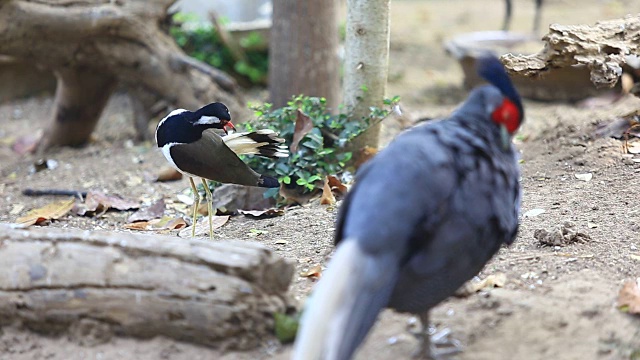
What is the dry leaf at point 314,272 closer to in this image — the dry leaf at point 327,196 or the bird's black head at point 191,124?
the bird's black head at point 191,124

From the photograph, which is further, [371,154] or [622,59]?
[371,154]

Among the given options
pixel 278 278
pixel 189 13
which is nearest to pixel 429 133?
pixel 278 278

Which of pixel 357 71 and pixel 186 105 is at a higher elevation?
pixel 357 71

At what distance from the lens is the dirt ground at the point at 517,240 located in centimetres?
308

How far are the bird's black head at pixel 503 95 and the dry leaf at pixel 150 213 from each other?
306 centimetres

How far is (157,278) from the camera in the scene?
3078 mm

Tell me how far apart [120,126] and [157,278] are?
18.9 ft

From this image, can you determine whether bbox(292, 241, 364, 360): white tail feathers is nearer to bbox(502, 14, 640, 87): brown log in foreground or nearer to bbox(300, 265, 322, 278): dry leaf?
bbox(300, 265, 322, 278): dry leaf

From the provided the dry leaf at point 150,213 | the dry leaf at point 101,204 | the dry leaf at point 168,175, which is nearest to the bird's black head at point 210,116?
the dry leaf at point 150,213

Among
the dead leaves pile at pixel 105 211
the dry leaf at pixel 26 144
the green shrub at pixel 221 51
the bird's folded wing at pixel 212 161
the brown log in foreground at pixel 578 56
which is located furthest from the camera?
the green shrub at pixel 221 51

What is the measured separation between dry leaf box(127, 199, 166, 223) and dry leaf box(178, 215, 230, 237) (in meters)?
0.42

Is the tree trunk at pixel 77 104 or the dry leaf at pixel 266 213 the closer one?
the dry leaf at pixel 266 213

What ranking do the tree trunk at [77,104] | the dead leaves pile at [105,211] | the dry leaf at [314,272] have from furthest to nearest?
the tree trunk at [77,104] < the dead leaves pile at [105,211] < the dry leaf at [314,272]

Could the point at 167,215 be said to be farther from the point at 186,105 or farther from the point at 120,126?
the point at 120,126
